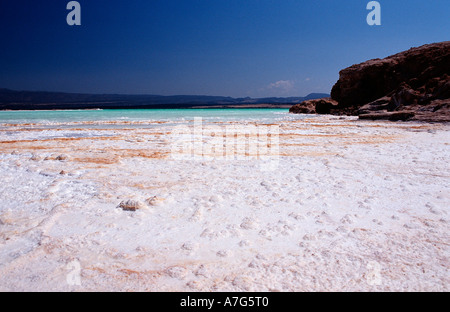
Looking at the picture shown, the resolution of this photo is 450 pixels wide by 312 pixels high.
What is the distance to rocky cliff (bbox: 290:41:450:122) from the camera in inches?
667

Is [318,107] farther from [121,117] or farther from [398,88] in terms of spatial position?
[121,117]

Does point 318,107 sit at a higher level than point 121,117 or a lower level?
higher

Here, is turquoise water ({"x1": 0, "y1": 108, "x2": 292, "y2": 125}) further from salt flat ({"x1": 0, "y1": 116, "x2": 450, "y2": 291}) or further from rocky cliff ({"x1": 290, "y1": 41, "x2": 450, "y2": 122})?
salt flat ({"x1": 0, "y1": 116, "x2": 450, "y2": 291})

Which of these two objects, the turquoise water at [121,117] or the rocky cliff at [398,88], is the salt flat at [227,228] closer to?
the rocky cliff at [398,88]

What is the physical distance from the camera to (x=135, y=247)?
2275 millimetres

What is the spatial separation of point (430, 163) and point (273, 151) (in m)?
3.03

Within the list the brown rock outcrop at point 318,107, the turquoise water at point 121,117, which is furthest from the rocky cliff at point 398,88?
the turquoise water at point 121,117

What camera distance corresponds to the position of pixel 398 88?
2136cm

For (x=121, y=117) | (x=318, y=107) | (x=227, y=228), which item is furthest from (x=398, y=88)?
(x=227, y=228)

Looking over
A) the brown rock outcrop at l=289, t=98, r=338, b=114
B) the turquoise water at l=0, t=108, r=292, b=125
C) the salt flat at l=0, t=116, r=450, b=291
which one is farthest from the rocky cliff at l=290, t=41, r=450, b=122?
the salt flat at l=0, t=116, r=450, b=291

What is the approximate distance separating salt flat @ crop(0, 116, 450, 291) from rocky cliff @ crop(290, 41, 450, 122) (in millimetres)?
13642

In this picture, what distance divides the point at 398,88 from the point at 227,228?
23.7 m

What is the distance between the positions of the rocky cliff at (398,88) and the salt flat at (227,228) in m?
13.6

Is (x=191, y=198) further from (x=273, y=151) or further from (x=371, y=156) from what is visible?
(x=371, y=156)
